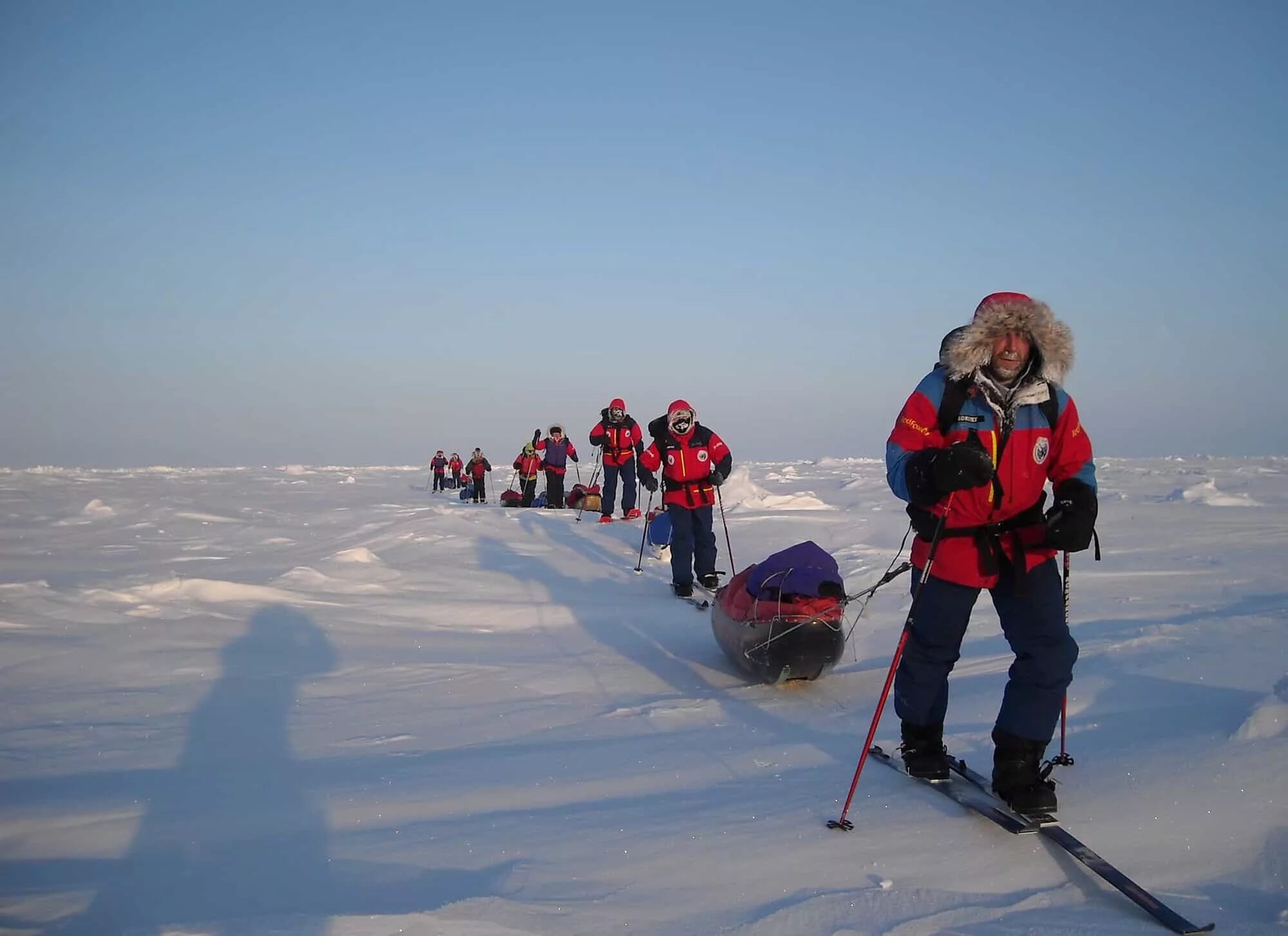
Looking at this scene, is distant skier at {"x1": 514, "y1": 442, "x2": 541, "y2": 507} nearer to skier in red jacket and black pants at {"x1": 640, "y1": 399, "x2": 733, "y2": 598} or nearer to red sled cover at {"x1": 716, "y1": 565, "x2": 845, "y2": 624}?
skier in red jacket and black pants at {"x1": 640, "y1": 399, "x2": 733, "y2": 598}

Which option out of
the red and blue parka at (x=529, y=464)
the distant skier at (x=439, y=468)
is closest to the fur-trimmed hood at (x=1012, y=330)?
the red and blue parka at (x=529, y=464)

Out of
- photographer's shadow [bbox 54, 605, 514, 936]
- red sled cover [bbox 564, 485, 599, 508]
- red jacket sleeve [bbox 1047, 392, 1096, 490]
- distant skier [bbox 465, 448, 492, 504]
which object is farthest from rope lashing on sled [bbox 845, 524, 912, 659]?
distant skier [bbox 465, 448, 492, 504]

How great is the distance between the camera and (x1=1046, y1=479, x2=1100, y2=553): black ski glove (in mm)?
2705

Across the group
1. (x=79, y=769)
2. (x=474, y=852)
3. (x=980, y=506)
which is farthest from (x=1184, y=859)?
(x=79, y=769)

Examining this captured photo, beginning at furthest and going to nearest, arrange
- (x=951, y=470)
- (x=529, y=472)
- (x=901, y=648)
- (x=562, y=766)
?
(x=529, y=472)
(x=562, y=766)
(x=901, y=648)
(x=951, y=470)

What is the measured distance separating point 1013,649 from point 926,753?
1.69 ft

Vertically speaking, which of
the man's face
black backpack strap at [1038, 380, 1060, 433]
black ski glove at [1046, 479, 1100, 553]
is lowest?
black ski glove at [1046, 479, 1100, 553]

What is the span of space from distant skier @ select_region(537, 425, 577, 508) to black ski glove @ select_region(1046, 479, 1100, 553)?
14.3m

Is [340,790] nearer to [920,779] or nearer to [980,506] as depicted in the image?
[920,779]

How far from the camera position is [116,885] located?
232 cm

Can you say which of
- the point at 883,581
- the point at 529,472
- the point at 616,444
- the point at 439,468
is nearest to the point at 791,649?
the point at 883,581

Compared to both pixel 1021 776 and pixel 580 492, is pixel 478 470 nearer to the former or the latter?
pixel 580 492

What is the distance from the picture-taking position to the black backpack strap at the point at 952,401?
2.88m

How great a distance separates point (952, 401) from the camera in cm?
288
